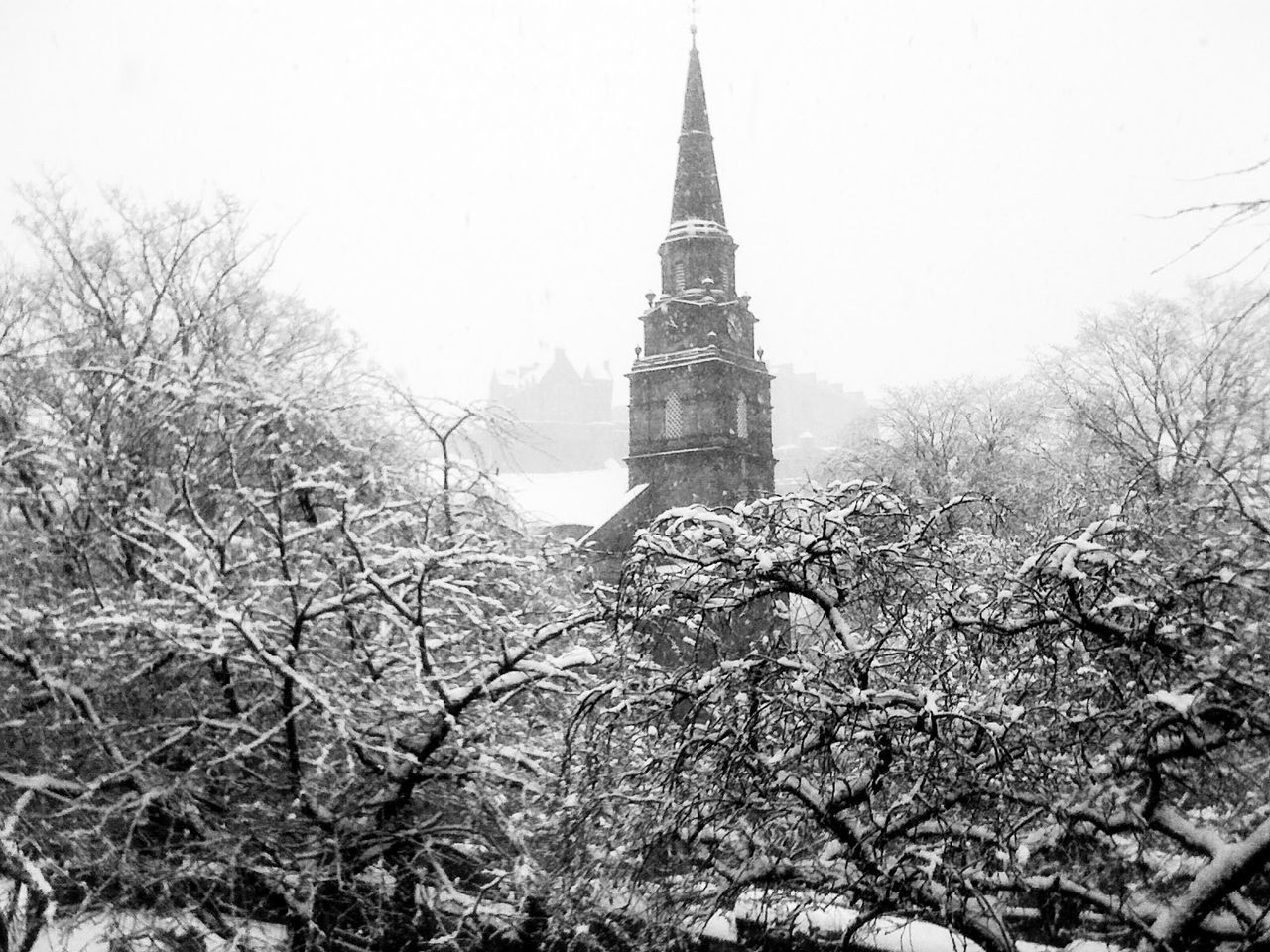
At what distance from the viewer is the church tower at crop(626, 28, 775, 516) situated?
32344 mm

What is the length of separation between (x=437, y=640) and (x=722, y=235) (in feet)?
86.1

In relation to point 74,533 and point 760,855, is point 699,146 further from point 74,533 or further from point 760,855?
point 760,855

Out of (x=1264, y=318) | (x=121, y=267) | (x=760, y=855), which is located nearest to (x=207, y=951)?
(x=760, y=855)

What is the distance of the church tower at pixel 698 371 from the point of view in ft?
106

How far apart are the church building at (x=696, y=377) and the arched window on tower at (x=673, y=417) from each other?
0.03m

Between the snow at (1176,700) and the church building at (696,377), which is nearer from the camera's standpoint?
the snow at (1176,700)

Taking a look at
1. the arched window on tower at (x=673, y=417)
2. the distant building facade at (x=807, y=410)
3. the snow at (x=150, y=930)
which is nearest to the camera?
the snow at (x=150, y=930)

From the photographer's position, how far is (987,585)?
22.8 feet

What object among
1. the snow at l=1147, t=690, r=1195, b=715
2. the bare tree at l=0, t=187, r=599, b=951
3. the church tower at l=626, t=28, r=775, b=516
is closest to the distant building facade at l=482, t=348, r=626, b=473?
the church tower at l=626, t=28, r=775, b=516

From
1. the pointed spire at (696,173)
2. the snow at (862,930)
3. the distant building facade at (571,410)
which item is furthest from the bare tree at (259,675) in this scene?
the distant building facade at (571,410)

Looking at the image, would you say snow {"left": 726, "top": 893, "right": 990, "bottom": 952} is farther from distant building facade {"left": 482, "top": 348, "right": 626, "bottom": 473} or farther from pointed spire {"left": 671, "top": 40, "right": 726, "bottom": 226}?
distant building facade {"left": 482, "top": 348, "right": 626, "bottom": 473}

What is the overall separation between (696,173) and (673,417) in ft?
27.0

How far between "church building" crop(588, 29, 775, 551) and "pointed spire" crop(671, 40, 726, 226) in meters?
0.03

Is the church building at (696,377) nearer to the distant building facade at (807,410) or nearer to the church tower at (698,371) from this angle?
the church tower at (698,371)
